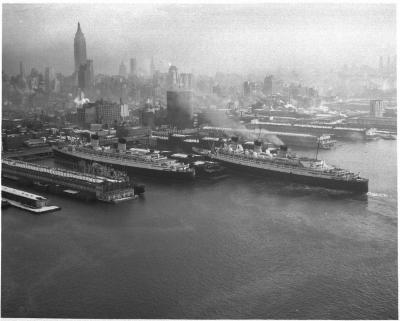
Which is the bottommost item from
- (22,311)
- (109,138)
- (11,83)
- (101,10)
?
(22,311)

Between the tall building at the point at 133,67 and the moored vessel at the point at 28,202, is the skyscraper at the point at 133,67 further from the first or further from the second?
the moored vessel at the point at 28,202

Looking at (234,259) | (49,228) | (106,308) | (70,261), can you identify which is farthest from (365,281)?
(49,228)

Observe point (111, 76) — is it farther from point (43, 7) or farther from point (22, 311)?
point (22, 311)

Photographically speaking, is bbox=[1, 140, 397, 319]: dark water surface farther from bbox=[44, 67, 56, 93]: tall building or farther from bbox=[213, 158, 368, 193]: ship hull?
bbox=[44, 67, 56, 93]: tall building

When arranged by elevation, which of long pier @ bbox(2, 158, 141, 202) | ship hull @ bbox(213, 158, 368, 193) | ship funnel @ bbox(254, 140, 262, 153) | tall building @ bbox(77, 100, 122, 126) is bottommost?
ship hull @ bbox(213, 158, 368, 193)

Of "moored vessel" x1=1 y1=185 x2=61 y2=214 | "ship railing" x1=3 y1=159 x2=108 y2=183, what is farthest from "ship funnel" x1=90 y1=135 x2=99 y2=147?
"moored vessel" x1=1 y1=185 x2=61 y2=214

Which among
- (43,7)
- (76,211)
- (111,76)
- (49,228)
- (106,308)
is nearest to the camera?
(106,308)
